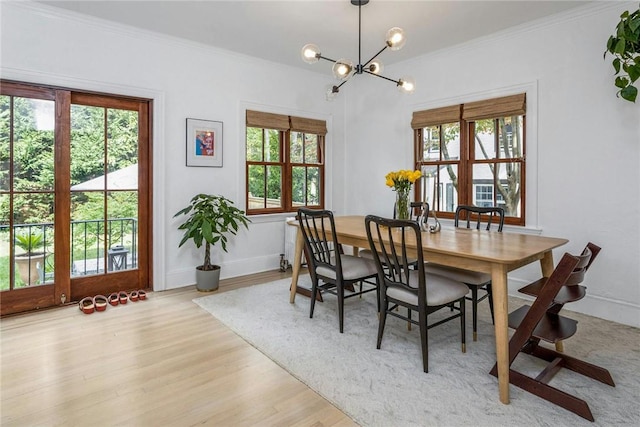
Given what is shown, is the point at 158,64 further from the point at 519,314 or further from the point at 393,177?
the point at 519,314

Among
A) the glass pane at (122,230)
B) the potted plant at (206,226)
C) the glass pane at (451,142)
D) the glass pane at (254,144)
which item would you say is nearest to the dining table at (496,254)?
the potted plant at (206,226)

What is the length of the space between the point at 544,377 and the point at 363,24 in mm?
3289

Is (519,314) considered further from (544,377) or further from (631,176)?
(631,176)

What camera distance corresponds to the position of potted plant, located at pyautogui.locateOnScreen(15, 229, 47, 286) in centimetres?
324

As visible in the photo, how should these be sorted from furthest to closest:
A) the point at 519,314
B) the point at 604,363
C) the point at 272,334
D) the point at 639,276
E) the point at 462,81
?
the point at 462,81, the point at 639,276, the point at 272,334, the point at 604,363, the point at 519,314

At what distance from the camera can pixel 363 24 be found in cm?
361

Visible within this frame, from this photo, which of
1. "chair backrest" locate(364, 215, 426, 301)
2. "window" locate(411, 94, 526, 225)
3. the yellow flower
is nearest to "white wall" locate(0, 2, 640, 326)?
"window" locate(411, 94, 526, 225)

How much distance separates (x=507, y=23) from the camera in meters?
3.59

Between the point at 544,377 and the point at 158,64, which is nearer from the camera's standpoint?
the point at 544,377

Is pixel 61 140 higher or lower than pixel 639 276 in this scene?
higher

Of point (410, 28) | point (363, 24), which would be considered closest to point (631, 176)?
point (410, 28)

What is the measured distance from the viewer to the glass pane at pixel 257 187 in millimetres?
4672

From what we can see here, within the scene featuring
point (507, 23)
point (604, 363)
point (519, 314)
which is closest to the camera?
point (519, 314)

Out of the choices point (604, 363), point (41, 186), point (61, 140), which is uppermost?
point (61, 140)
